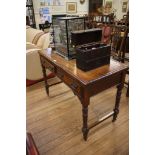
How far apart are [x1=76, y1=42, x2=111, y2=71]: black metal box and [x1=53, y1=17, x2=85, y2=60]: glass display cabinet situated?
260 mm

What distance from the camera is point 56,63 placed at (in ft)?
5.22

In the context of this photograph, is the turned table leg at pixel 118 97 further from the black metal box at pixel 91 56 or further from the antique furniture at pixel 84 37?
the antique furniture at pixel 84 37

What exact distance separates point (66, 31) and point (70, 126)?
1.08 meters

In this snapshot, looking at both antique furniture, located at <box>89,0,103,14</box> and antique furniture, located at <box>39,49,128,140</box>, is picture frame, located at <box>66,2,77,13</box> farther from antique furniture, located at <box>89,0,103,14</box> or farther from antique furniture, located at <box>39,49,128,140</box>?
antique furniture, located at <box>39,49,128,140</box>

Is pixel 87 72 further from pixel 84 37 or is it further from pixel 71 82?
pixel 84 37

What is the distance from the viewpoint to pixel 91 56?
4.37 feet

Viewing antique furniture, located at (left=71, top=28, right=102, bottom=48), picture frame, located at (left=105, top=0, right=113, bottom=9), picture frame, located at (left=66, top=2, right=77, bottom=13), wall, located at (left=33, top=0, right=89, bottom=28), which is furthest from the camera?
picture frame, located at (left=105, top=0, right=113, bottom=9)

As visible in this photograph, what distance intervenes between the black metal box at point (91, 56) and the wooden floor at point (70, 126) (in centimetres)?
80

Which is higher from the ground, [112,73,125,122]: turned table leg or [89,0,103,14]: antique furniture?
[89,0,103,14]: antique furniture

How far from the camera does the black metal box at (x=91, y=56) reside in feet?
4.32

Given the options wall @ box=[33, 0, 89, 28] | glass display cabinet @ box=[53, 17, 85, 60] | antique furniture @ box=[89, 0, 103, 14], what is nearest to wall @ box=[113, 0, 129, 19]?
antique furniture @ box=[89, 0, 103, 14]

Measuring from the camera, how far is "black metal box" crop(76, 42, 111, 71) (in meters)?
1.32
